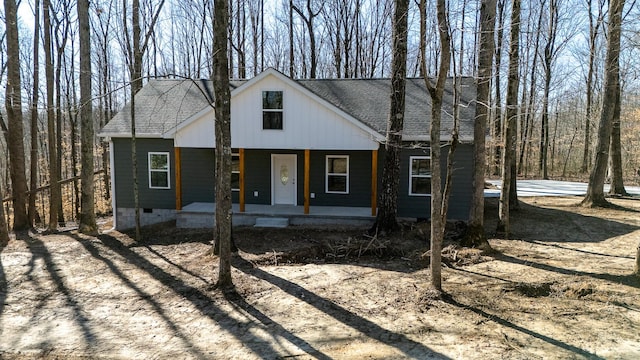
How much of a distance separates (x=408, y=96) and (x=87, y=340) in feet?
38.8

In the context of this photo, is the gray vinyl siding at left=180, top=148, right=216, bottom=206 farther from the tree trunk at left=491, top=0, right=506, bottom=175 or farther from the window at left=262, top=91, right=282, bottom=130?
the tree trunk at left=491, top=0, right=506, bottom=175

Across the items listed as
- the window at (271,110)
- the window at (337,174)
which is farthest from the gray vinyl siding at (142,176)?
the window at (337,174)

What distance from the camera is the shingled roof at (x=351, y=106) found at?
12.5 metres

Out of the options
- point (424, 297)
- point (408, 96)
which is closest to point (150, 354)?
point (424, 297)

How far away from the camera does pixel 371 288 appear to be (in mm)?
6852

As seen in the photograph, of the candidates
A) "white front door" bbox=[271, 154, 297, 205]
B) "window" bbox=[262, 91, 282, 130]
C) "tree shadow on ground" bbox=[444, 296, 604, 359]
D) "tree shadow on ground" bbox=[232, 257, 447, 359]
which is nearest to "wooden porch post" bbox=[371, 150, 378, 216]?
"white front door" bbox=[271, 154, 297, 205]

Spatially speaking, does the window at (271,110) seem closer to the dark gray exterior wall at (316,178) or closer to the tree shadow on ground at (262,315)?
the dark gray exterior wall at (316,178)

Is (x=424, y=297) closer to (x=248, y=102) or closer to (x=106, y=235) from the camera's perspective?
(x=248, y=102)

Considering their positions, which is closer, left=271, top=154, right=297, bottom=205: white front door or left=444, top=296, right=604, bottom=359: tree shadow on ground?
left=444, top=296, right=604, bottom=359: tree shadow on ground

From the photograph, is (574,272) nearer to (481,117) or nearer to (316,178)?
(481,117)

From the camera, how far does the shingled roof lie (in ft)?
40.9

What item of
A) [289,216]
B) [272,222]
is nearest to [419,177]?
[289,216]

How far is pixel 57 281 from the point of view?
769 centimetres

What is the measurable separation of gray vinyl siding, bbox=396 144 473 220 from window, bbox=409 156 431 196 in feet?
0.41
